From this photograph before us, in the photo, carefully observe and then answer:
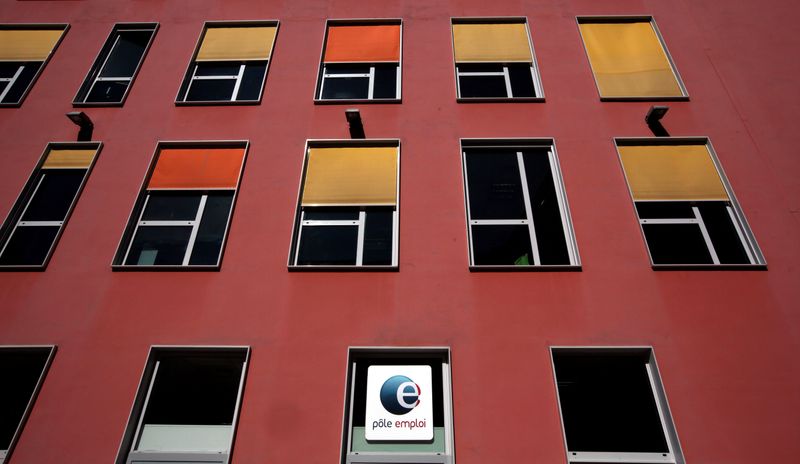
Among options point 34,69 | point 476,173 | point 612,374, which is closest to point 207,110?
point 34,69

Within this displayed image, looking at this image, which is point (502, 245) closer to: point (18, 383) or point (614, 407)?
point (614, 407)

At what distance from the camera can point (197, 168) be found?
8.49 m

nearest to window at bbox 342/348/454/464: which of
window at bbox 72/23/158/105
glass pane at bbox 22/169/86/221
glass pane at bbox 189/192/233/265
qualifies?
glass pane at bbox 189/192/233/265

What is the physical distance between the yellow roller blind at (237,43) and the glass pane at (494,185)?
502cm

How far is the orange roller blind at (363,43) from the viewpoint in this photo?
32.8 feet

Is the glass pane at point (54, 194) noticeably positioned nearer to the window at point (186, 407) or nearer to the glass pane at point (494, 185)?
the window at point (186, 407)

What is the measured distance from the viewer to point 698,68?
941cm

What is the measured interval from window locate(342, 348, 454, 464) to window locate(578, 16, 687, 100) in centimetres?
607

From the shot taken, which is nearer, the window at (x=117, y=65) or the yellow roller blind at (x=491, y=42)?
the window at (x=117, y=65)

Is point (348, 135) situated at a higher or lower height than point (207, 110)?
lower

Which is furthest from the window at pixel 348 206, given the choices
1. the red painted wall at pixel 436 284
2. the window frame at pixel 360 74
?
the window frame at pixel 360 74

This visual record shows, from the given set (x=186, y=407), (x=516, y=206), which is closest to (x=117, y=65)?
(x=186, y=407)

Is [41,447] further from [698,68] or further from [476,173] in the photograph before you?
[698,68]

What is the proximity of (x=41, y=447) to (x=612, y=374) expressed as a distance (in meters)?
7.38
